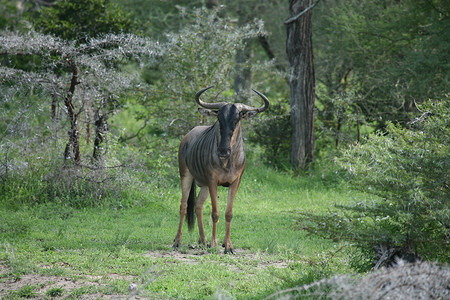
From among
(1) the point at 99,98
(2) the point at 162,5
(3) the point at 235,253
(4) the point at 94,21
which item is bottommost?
(3) the point at 235,253

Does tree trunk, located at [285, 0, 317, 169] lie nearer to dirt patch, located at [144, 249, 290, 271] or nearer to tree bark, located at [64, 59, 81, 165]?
tree bark, located at [64, 59, 81, 165]

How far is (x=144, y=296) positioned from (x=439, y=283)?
3.04 m

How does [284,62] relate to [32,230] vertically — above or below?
above

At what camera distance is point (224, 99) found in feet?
44.1

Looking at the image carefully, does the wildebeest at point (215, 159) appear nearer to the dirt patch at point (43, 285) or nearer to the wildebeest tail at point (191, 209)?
the wildebeest tail at point (191, 209)

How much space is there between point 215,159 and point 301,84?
267 inches

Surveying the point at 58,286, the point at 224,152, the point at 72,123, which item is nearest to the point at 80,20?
the point at 72,123

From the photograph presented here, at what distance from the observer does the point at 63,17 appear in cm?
1320

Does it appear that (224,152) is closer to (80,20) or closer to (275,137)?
(80,20)

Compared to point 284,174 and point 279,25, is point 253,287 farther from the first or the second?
point 279,25

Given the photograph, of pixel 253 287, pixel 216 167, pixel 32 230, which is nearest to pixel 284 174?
pixel 216 167

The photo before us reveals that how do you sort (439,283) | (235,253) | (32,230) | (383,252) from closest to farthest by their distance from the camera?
1. (439,283)
2. (383,252)
3. (235,253)
4. (32,230)

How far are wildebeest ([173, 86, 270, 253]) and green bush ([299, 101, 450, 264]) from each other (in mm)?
2210

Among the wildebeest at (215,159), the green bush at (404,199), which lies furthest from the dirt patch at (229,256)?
the green bush at (404,199)
